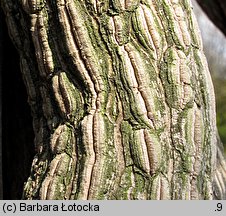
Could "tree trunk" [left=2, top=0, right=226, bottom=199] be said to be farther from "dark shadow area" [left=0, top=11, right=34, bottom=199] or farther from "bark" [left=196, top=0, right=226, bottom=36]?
"bark" [left=196, top=0, right=226, bottom=36]

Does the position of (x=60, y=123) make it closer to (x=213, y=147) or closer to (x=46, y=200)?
(x=46, y=200)

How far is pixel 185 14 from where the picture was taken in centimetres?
161

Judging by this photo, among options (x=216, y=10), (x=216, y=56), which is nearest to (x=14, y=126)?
(x=216, y=10)

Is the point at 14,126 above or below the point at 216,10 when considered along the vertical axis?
below

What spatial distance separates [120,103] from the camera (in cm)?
149

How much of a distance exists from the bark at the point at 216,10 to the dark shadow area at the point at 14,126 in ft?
3.80

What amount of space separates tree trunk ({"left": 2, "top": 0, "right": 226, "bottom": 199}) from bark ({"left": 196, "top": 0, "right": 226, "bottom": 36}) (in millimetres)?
1259

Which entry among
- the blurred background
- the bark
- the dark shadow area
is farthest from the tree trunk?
the blurred background

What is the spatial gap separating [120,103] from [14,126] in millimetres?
578

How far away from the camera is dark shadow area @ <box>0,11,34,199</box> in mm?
1921

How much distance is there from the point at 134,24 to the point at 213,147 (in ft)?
1.12

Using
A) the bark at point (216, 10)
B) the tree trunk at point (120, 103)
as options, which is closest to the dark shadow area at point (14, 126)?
the tree trunk at point (120, 103)

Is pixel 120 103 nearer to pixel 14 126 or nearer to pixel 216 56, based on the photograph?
pixel 14 126

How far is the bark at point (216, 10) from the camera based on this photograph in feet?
9.21
